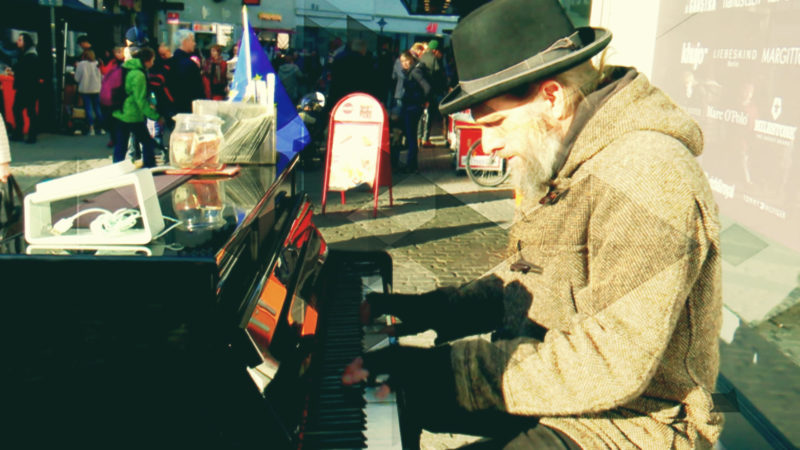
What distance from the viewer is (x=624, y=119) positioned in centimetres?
149

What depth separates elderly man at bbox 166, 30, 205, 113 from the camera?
10195 mm

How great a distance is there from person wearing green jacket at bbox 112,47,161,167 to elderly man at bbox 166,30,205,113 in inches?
21.9

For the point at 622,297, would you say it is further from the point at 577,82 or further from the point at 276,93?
the point at 276,93

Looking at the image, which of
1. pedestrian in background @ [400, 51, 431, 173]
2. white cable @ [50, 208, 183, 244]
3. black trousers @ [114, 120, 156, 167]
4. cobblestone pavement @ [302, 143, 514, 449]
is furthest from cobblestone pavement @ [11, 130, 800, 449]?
white cable @ [50, 208, 183, 244]

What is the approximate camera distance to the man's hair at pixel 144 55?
9594 millimetres

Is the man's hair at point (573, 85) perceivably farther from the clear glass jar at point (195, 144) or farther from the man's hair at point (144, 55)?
the man's hair at point (144, 55)

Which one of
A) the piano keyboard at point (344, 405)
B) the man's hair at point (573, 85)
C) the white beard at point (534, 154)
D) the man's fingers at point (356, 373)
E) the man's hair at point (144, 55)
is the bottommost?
the piano keyboard at point (344, 405)

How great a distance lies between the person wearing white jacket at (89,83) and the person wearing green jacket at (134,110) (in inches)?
199

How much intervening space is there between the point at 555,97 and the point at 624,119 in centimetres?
18

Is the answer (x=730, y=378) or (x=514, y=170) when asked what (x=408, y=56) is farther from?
(x=514, y=170)

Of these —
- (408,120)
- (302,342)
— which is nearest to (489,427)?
(302,342)

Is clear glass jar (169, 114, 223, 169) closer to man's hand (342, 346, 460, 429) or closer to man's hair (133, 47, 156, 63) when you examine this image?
man's hand (342, 346, 460, 429)

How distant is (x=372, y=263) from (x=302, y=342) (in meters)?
0.78

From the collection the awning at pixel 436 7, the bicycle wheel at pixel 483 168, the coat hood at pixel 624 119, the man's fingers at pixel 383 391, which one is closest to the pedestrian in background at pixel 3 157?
the man's fingers at pixel 383 391
